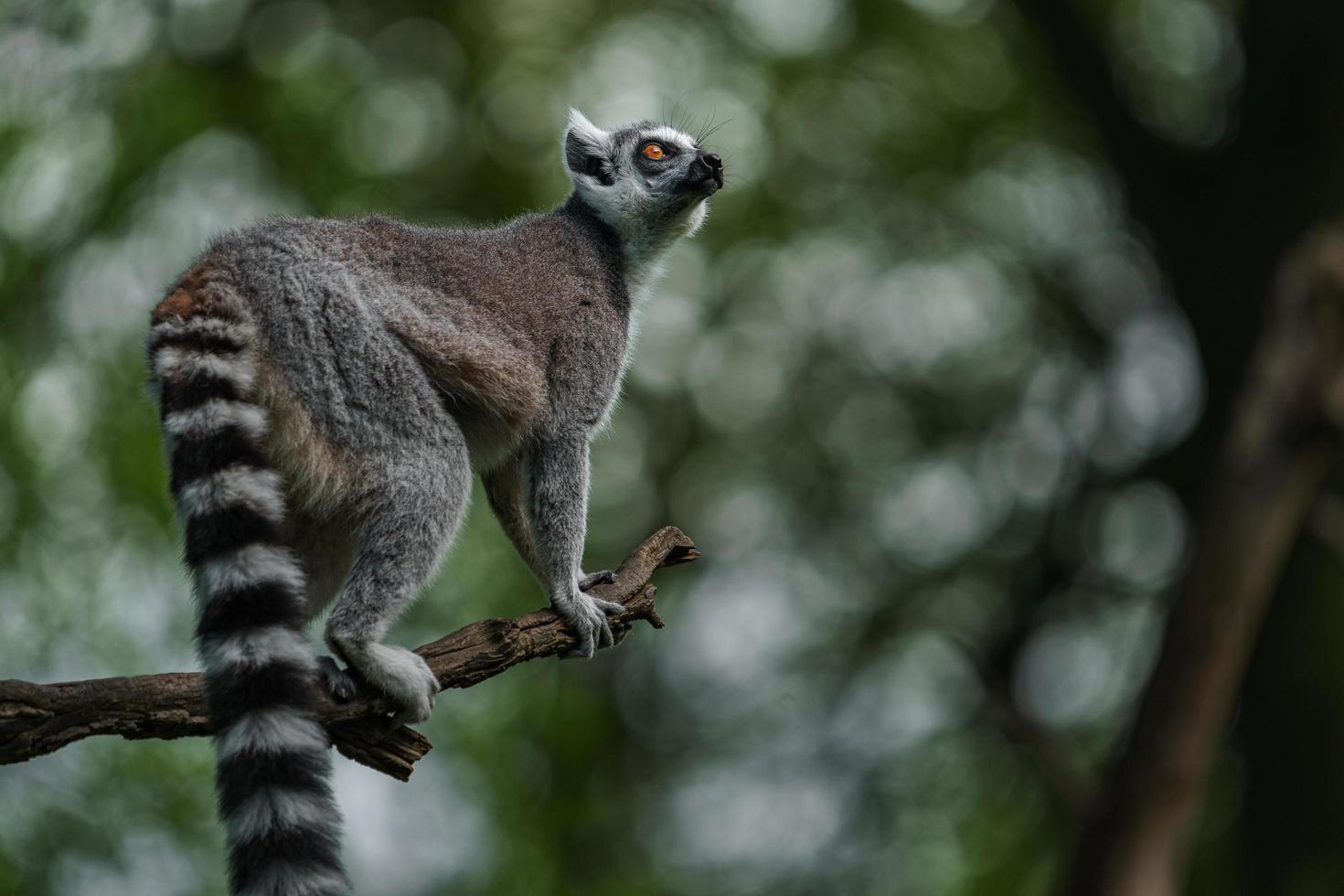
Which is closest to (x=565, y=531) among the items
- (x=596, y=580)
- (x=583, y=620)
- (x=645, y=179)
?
(x=596, y=580)

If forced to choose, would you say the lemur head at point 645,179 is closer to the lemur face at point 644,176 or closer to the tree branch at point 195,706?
the lemur face at point 644,176

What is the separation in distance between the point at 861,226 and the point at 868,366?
8.42 feet

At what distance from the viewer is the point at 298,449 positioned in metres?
5.52

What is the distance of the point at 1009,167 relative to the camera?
66.2 feet

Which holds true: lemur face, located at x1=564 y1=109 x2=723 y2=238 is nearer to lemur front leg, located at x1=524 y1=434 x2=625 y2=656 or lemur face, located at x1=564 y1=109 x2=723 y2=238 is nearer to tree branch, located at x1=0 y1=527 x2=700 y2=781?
lemur front leg, located at x1=524 y1=434 x2=625 y2=656

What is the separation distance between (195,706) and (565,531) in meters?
1.86

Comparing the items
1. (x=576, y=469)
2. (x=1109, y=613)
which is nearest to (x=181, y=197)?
(x=576, y=469)

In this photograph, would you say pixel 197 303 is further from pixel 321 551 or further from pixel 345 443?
pixel 321 551

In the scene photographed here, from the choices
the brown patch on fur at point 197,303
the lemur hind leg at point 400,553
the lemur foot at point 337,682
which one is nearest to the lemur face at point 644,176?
the lemur hind leg at point 400,553

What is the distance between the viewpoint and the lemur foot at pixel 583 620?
596 cm

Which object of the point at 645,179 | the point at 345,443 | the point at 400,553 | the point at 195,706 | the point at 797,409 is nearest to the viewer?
the point at 195,706

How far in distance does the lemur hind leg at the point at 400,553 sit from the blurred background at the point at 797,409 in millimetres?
9407

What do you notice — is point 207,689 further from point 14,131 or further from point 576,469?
point 14,131

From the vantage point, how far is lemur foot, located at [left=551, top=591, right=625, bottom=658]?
19.6 ft
